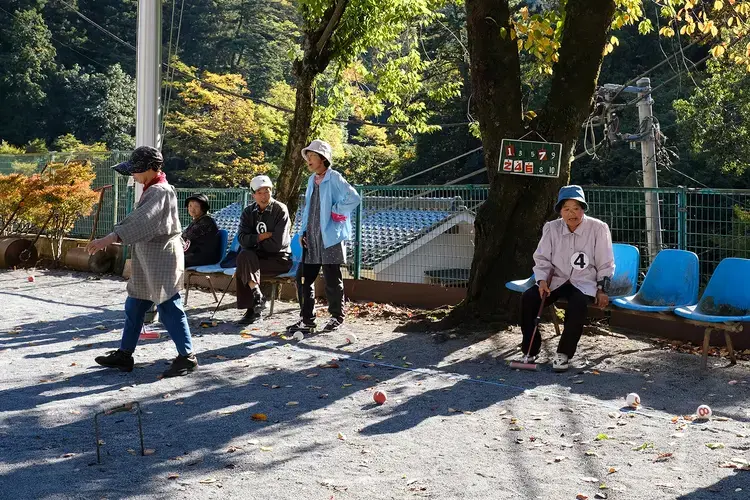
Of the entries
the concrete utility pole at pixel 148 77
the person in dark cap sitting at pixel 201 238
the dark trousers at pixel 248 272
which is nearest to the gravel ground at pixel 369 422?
the dark trousers at pixel 248 272

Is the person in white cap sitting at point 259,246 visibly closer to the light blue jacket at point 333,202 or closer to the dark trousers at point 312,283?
the dark trousers at point 312,283

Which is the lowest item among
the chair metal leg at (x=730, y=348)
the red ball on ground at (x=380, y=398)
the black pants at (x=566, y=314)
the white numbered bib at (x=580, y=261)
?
the red ball on ground at (x=380, y=398)

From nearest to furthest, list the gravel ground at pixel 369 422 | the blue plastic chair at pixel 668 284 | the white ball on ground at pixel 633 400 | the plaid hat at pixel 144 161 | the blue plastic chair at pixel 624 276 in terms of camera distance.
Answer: the gravel ground at pixel 369 422 → the white ball on ground at pixel 633 400 → the plaid hat at pixel 144 161 → the blue plastic chair at pixel 668 284 → the blue plastic chair at pixel 624 276

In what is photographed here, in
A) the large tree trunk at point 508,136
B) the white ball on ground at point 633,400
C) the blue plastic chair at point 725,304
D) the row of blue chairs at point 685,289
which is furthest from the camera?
the large tree trunk at point 508,136

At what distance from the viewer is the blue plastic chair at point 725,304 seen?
7945mm

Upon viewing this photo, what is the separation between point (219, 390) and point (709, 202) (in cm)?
520

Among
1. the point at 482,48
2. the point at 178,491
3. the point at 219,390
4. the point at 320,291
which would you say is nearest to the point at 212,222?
the point at 320,291

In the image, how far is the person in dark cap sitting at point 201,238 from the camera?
1198cm

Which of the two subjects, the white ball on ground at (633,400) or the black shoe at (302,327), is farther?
the black shoe at (302,327)

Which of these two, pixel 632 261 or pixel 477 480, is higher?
pixel 632 261

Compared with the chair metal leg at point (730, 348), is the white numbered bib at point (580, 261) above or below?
above

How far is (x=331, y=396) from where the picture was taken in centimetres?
704

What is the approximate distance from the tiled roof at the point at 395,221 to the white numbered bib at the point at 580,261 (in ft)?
12.7

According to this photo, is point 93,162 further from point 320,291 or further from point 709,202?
point 709,202
